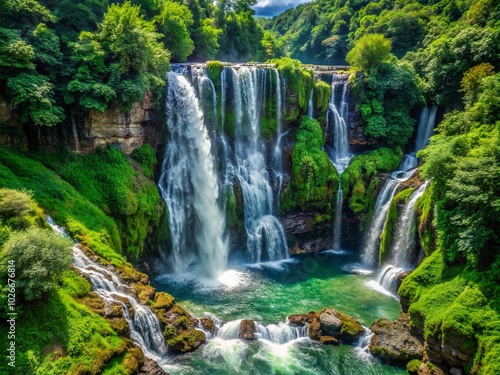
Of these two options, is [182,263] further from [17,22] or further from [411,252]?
[17,22]

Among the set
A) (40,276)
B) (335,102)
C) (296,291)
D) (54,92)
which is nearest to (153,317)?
(40,276)

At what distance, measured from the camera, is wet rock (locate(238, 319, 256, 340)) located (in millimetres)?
16078

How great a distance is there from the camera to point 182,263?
2347cm

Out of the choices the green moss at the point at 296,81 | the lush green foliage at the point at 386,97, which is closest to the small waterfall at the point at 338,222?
the lush green foliage at the point at 386,97

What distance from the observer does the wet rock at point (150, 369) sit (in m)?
12.3

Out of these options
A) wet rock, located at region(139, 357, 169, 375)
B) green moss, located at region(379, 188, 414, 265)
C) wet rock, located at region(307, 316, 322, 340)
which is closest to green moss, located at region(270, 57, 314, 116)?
green moss, located at region(379, 188, 414, 265)

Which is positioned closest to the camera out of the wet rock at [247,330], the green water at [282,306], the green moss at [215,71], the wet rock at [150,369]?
the wet rock at [150,369]

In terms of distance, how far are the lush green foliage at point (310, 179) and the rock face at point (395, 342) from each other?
38.5 feet

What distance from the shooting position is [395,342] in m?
15.3

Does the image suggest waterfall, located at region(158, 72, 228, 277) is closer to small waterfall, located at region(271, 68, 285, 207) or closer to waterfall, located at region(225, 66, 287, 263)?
waterfall, located at region(225, 66, 287, 263)

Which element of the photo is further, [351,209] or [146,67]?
[351,209]

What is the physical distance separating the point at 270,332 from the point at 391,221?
36.8ft

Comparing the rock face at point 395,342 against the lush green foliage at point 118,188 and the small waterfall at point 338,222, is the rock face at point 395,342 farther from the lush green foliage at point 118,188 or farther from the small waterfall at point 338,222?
the lush green foliage at point 118,188

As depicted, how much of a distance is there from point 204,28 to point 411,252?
29.5 meters
